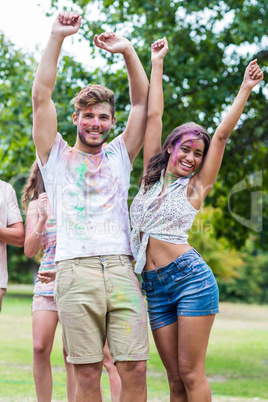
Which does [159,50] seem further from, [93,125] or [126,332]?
[126,332]

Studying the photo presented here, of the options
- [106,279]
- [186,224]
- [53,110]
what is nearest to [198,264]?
[186,224]

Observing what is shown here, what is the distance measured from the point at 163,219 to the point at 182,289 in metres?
0.41

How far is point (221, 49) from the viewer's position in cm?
777

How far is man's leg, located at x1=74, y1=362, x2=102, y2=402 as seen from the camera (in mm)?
2676

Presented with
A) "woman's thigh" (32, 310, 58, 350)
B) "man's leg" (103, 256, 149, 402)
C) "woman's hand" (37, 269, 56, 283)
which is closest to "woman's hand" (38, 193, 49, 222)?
"woman's hand" (37, 269, 56, 283)

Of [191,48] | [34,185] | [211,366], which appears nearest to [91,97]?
[34,185]

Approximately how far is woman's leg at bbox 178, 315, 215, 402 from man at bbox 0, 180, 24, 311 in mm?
1396

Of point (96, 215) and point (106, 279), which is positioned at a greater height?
point (96, 215)

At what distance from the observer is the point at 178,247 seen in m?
2.99

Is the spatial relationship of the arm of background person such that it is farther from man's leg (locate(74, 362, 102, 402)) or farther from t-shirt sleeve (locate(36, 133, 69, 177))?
man's leg (locate(74, 362, 102, 402))

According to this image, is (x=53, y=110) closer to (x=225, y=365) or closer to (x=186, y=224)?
(x=186, y=224)

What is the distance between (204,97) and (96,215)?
492cm

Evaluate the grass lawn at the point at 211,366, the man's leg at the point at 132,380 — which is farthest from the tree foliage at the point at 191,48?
the man's leg at the point at 132,380

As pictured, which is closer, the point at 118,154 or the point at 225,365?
the point at 118,154
